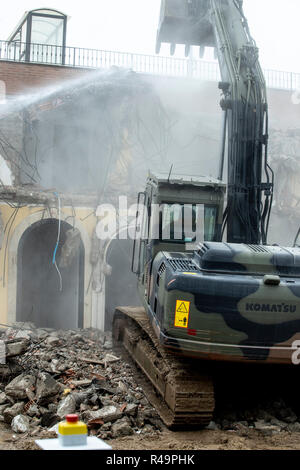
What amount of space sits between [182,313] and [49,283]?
1547cm

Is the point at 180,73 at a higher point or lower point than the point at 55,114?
higher

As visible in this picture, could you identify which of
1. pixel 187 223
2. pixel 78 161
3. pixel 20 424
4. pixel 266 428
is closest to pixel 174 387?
pixel 266 428

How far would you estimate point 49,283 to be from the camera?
22.1 meters

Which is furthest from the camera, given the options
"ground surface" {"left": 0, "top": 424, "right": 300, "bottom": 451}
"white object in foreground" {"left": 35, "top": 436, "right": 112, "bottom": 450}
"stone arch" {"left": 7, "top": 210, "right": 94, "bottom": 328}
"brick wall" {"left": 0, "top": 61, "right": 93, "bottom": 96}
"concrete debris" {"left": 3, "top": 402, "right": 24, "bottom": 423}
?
"brick wall" {"left": 0, "top": 61, "right": 93, "bottom": 96}

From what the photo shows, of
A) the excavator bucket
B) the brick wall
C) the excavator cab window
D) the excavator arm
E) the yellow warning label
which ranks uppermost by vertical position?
the brick wall

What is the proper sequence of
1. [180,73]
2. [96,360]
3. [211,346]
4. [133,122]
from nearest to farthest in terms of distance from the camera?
[211,346], [96,360], [133,122], [180,73]

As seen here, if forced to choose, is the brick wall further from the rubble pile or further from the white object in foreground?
the white object in foreground

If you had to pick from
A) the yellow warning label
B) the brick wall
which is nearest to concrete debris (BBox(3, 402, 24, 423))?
the yellow warning label

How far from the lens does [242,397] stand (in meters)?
8.90

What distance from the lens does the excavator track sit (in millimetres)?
7418

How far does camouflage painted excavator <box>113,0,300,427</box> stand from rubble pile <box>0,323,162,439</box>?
349mm
